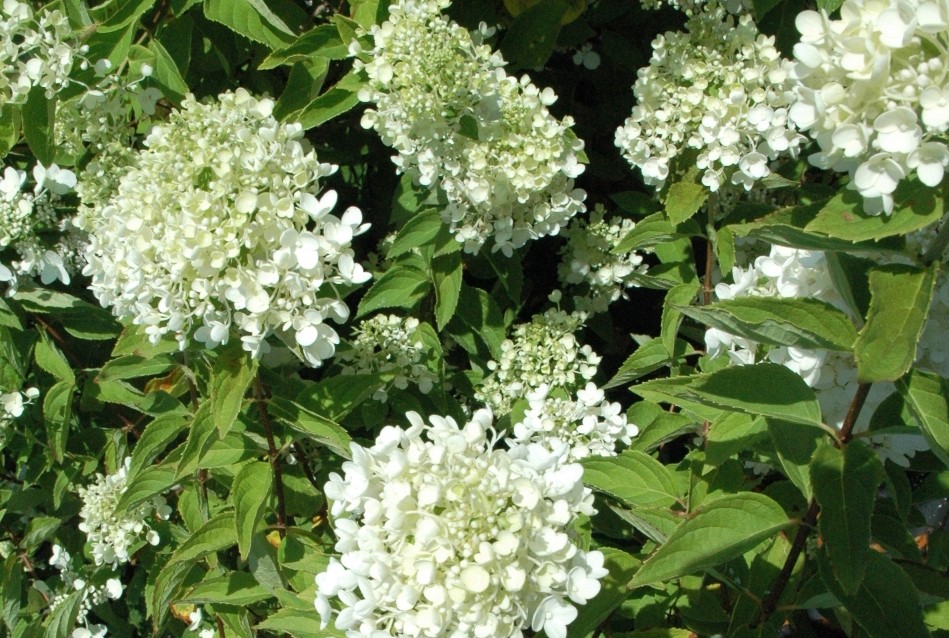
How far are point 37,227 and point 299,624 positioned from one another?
1.75 metres

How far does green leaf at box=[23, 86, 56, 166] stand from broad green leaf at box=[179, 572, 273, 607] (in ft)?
4.59

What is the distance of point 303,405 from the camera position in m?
2.47

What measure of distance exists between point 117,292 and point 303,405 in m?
0.60

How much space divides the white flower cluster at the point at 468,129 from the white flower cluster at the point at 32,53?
0.93 m

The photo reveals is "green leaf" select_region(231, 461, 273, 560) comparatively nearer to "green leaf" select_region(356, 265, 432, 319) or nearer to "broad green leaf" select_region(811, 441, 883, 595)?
"green leaf" select_region(356, 265, 432, 319)

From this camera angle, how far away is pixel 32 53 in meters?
2.63

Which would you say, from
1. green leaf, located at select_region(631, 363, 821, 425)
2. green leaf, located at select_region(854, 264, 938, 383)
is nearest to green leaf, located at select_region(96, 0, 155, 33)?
green leaf, located at select_region(631, 363, 821, 425)

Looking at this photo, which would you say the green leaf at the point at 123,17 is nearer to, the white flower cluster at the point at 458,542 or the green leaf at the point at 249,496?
the green leaf at the point at 249,496

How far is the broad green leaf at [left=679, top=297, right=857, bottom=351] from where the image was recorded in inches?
63.1

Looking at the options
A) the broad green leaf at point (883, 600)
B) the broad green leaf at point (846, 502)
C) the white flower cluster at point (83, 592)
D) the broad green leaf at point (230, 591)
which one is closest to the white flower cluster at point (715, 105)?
the broad green leaf at point (846, 502)

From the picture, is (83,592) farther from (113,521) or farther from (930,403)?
(930,403)

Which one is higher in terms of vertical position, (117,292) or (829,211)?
(829,211)

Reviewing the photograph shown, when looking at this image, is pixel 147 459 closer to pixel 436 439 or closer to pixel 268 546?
pixel 268 546

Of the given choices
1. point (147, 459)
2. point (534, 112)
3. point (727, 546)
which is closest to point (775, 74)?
point (534, 112)
